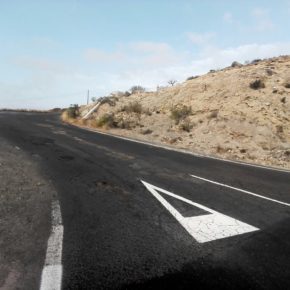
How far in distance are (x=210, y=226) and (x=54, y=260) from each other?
2691mm

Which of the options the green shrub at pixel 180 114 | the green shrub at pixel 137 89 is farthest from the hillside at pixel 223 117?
the green shrub at pixel 137 89

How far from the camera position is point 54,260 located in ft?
14.7

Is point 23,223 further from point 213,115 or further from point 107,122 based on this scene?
point 107,122

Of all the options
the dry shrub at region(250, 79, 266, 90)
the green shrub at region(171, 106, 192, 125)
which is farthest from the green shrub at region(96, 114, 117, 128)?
the dry shrub at region(250, 79, 266, 90)

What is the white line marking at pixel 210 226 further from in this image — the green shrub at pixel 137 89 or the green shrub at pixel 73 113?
the green shrub at pixel 137 89

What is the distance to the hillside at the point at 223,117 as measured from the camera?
59.1 feet

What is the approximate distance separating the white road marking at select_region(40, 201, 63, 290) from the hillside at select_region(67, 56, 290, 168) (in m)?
11.7

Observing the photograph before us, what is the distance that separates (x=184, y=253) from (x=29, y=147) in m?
9.98

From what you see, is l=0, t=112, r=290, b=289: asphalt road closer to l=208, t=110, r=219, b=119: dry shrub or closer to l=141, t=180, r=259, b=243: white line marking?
l=141, t=180, r=259, b=243: white line marking

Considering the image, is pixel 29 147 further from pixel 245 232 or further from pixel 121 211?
pixel 245 232

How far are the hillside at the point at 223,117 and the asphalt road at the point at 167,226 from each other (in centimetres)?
660

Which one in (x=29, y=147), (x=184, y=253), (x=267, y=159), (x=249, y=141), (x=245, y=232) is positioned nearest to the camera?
(x=184, y=253)

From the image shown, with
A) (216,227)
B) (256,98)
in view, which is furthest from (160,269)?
(256,98)

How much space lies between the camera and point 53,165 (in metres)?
10.5
